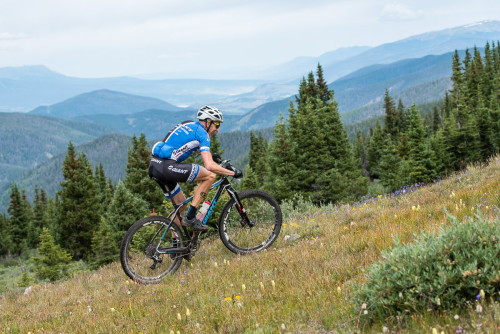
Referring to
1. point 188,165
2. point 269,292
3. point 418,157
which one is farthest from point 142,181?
point 269,292

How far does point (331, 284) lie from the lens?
4.62m

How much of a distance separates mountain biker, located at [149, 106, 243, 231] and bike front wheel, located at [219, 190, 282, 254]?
2.62ft

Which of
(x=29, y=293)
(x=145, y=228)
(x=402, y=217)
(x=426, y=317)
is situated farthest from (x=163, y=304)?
(x=29, y=293)

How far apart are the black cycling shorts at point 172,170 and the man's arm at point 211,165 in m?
0.24

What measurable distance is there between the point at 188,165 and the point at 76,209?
39975mm

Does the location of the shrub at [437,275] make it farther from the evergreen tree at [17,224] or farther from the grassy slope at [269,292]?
the evergreen tree at [17,224]

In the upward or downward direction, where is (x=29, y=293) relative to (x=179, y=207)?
downward

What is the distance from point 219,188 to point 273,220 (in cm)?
137

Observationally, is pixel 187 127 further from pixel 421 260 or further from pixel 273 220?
pixel 421 260

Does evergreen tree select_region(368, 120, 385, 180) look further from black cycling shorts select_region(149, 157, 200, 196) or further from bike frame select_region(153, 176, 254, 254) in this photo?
black cycling shorts select_region(149, 157, 200, 196)

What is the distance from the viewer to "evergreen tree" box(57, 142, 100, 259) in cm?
4141

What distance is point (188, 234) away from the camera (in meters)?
7.33

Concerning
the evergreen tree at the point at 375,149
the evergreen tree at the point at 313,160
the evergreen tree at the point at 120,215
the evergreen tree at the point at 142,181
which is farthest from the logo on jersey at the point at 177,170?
the evergreen tree at the point at 375,149

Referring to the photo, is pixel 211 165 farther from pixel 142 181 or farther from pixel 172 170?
pixel 142 181
